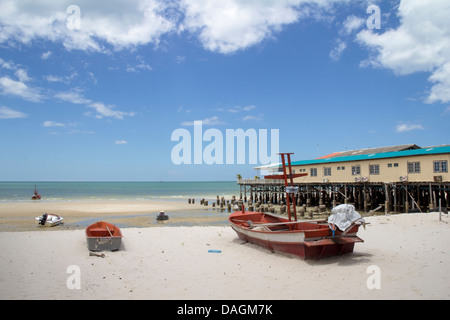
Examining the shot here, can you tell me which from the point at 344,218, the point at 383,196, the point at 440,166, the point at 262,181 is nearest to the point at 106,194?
the point at 262,181

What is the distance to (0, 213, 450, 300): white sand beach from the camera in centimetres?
806

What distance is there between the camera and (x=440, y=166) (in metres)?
27.1

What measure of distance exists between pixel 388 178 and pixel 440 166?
4.88 m

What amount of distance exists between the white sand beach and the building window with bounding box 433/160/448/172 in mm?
13575

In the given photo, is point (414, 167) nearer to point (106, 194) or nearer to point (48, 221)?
point (48, 221)

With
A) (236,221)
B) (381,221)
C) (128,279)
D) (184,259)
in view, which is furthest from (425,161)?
(128,279)

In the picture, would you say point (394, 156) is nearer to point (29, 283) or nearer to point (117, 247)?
point (117, 247)

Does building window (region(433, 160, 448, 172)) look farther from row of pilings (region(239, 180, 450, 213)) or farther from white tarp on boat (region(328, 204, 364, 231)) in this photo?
white tarp on boat (region(328, 204, 364, 231))

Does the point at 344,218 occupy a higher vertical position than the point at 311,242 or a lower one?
higher

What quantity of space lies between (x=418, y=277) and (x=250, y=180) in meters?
→ 41.0

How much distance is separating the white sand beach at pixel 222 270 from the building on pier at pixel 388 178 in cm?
1416

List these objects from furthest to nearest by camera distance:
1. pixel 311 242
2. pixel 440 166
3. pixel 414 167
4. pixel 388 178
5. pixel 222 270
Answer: pixel 388 178 → pixel 414 167 → pixel 440 166 → pixel 311 242 → pixel 222 270

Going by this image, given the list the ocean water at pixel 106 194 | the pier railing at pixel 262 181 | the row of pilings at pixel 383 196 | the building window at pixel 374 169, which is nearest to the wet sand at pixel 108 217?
the row of pilings at pixel 383 196

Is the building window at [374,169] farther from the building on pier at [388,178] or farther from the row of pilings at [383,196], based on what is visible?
the row of pilings at [383,196]
